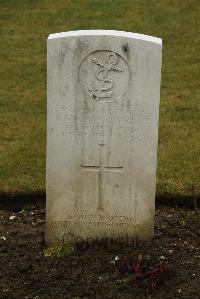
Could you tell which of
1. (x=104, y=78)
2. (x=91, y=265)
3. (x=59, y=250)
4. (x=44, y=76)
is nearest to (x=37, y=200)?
(x=59, y=250)

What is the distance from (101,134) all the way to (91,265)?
1.08m

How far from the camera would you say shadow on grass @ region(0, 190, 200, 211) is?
641 centimetres

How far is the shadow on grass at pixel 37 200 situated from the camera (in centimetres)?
641

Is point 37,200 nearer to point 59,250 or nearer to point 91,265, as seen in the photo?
point 59,250

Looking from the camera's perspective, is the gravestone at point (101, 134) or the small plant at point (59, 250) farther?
the small plant at point (59, 250)

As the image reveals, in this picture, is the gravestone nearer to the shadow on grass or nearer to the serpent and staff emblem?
the serpent and staff emblem

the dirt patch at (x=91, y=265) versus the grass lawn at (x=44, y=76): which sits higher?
the grass lawn at (x=44, y=76)

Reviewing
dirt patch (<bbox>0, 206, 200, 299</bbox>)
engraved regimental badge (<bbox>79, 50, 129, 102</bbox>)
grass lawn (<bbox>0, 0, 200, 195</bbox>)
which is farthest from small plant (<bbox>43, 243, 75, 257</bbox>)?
engraved regimental badge (<bbox>79, 50, 129, 102</bbox>)

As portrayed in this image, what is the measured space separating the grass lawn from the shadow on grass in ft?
0.22

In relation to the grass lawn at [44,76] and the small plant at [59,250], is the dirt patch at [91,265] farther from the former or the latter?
the grass lawn at [44,76]

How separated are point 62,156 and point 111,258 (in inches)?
37.4

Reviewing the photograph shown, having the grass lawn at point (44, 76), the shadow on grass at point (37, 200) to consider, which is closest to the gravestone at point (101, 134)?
the shadow on grass at point (37, 200)

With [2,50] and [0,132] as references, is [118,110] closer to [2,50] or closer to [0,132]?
[0,132]

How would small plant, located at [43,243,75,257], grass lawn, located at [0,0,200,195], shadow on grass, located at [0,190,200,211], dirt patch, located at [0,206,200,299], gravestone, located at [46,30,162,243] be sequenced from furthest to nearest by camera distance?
grass lawn, located at [0,0,200,195] < shadow on grass, located at [0,190,200,211] < small plant, located at [43,243,75,257] < gravestone, located at [46,30,162,243] < dirt patch, located at [0,206,200,299]
